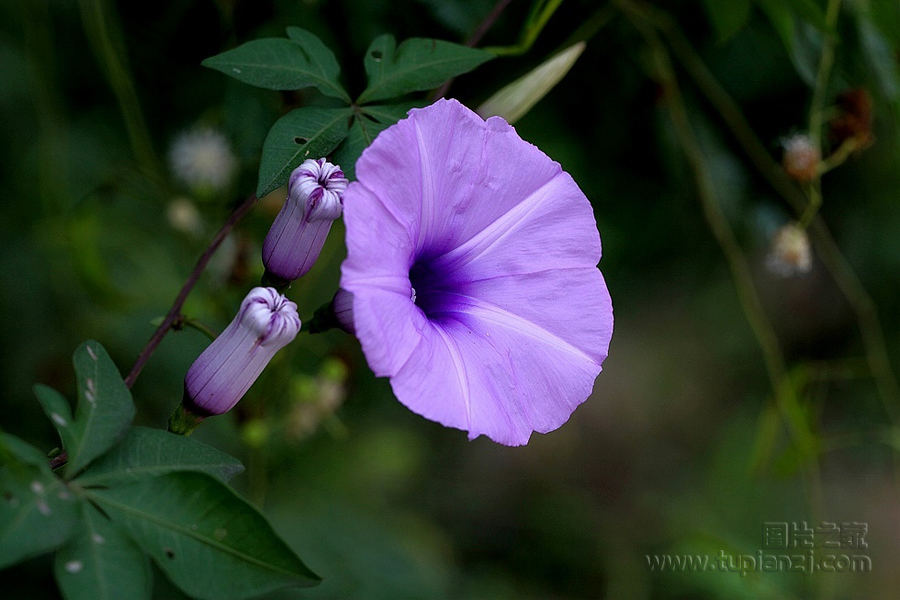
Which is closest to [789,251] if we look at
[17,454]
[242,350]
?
[242,350]

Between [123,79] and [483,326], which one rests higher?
[123,79]

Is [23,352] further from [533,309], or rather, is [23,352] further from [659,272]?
[659,272]

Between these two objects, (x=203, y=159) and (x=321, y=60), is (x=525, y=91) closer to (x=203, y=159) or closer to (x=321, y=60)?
(x=321, y=60)

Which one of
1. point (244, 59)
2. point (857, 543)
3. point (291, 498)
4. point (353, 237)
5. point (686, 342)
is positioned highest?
point (244, 59)

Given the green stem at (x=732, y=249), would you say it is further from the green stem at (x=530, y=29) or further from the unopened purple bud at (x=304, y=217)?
the unopened purple bud at (x=304, y=217)

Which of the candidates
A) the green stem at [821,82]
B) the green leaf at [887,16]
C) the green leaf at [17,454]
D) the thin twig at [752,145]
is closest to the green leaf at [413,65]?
the green leaf at [17,454]

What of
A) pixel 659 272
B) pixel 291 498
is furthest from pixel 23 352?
pixel 659 272
